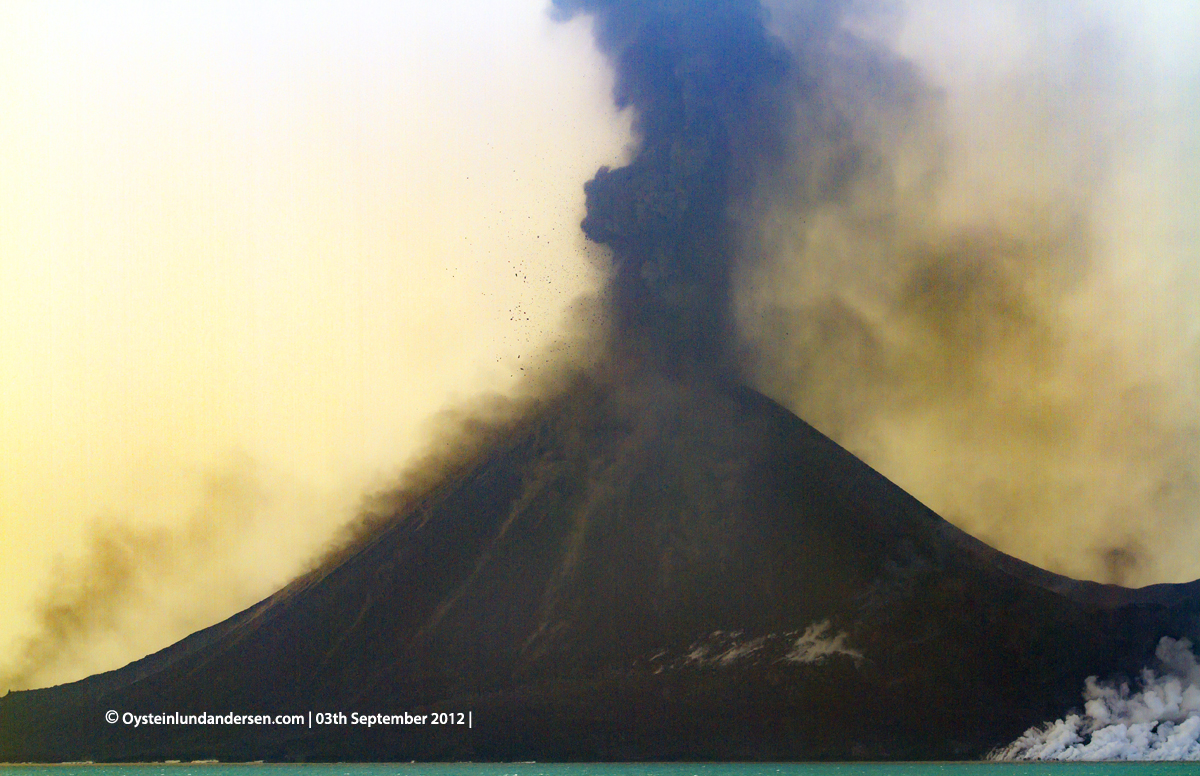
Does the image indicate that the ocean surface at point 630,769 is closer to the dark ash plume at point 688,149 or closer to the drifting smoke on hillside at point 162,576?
the drifting smoke on hillside at point 162,576

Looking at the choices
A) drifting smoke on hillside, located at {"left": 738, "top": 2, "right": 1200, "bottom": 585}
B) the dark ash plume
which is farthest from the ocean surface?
the dark ash plume

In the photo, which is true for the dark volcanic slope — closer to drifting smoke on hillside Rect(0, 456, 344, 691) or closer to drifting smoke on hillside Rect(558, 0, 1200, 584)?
drifting smoke on hillside Rect(0, 456, 344, 691)

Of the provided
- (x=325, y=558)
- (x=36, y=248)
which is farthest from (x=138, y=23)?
(x=325, y=558)

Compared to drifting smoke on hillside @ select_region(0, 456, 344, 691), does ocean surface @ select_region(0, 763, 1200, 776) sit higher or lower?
lower

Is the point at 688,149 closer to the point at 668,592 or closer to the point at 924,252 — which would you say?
the point at 924,252

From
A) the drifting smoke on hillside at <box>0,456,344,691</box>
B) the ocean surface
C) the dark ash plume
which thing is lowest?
Result: the ocean surface

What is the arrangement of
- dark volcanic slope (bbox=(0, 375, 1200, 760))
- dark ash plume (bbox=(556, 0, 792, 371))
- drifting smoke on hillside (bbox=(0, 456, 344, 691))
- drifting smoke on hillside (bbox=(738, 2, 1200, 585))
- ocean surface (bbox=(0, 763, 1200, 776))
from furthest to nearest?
dark ash plume (bbox=(556, 0, 792, 371)) < drifting smoke on hillside (bbox=(738, 2, 1200, 585)) < drifting smoke on hillside (bbox=(0, 456, 344, 691)) < dark volcanic slope (bbox=(0, 375, 1200, 760)) < ocean surface (bbox=(0, 763, 1200, 776))

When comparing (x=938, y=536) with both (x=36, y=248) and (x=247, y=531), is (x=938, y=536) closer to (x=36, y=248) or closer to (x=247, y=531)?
(x=247, y=531)

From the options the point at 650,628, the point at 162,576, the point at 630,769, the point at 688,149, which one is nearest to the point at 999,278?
the point at 688,149

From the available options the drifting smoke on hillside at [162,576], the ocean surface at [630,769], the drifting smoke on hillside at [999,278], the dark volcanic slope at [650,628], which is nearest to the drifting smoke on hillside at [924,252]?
the drifting smoke on hillside at [999,278]
